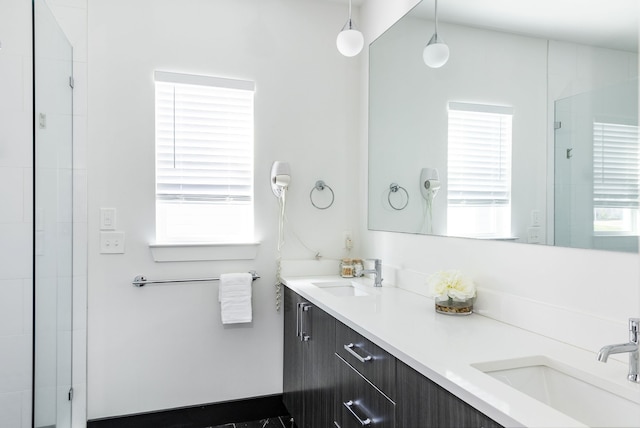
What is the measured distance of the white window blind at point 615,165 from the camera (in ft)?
3.70

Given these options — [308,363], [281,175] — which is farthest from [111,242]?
[308,363]

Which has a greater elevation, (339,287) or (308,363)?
(339,287)

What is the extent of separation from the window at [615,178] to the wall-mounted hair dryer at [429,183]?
825 millimetres

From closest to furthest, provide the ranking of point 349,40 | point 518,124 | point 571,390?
point 571,390
point 518,124
point 349,40

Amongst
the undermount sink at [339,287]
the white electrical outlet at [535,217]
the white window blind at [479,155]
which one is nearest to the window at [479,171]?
the white window blind at [479,155]

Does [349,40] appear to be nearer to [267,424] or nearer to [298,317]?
[298,317]

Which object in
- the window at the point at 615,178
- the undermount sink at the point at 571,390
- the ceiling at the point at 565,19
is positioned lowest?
the undermount sink at the point at 571,390

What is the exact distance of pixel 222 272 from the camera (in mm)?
2516

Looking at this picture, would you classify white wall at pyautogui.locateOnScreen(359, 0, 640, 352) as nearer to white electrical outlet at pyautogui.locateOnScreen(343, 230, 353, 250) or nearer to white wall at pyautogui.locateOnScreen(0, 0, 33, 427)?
white electrical outlet at pyautogui.locateOnScreen(343, 230, 353, 250)

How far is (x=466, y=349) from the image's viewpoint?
1.27 m

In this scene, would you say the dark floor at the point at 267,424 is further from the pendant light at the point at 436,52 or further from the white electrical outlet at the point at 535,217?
the pendant light at the point at 436,52

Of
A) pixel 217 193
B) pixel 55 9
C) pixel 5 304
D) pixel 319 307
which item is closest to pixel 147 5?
pixel 55 9

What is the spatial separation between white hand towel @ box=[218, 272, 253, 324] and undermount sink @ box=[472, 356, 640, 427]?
1538 millimetres

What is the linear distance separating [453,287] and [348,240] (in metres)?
1.21
